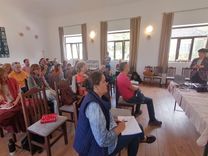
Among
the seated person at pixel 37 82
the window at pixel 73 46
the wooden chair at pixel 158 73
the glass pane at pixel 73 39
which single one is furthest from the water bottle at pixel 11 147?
the glass pane at pixel 73 39

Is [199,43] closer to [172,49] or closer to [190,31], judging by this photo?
[190,31]

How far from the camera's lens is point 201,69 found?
2.50m

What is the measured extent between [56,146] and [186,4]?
559cm

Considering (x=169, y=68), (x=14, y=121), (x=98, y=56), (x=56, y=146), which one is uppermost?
(x=98, y=56)

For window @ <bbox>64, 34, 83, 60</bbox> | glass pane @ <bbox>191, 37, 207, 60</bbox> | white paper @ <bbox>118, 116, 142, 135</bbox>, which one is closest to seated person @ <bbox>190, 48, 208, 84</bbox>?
white paper @ <bbox>118, 116, 142, 135</bbox>

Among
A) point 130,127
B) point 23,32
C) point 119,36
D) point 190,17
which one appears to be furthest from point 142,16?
point 23,32

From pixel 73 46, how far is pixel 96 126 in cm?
692

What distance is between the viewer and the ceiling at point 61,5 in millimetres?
5535

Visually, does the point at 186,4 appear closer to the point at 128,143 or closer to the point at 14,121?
the point at 128,143

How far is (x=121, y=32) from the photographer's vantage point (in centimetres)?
590

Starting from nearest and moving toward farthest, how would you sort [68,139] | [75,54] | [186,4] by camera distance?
[68,139], [186,4], [75,54]

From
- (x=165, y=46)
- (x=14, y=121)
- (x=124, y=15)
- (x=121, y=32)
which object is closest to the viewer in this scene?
(x=14, y=121)

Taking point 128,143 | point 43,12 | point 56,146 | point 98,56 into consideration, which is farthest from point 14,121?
point 43,12

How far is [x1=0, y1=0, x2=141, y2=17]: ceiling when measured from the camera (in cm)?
554
